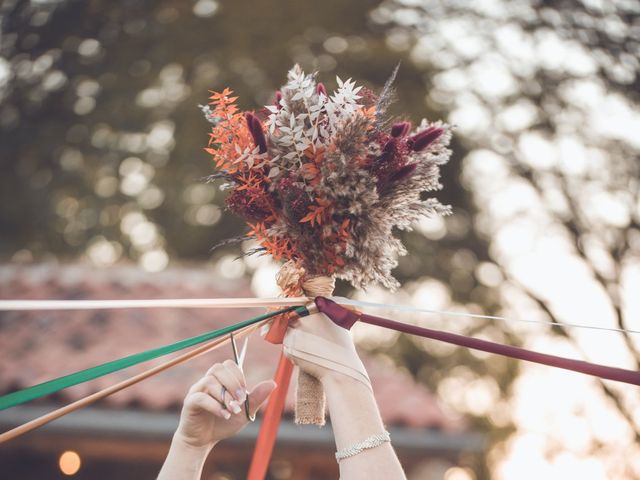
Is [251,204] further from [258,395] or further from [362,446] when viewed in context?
[362,446]

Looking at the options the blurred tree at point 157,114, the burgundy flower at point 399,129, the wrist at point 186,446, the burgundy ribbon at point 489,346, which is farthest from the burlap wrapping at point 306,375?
the blurred tree at point 157,114

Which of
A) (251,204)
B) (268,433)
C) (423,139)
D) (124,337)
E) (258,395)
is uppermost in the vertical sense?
(423,139)

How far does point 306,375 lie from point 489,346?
509mm

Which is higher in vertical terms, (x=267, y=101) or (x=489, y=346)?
(x=489, y=346)

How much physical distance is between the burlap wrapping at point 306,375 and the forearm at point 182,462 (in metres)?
0.30

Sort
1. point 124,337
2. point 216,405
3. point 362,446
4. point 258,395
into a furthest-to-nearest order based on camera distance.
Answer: point 124,337
point 258,395
point 216,405
point 362,446

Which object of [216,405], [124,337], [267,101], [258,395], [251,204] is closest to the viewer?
[216,405]

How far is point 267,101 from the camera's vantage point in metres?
12.6

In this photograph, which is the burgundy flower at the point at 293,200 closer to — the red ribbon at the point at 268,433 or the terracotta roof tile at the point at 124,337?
the red ribbon at the point at 268,433

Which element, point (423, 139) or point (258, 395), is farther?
point (423, 139)

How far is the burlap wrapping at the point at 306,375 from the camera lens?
6.63 ft

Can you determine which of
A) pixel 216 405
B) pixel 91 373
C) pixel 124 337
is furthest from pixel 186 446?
pixel 124 337

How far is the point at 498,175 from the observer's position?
1321 cm

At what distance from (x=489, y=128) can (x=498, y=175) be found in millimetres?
967
